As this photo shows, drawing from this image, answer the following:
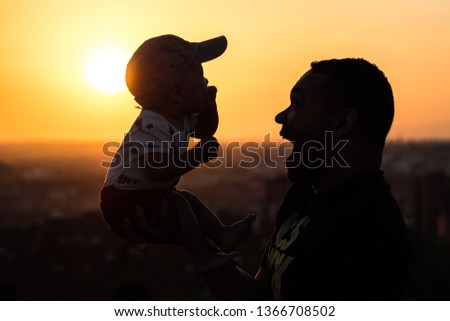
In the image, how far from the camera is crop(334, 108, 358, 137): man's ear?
4.99m

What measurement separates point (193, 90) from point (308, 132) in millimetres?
779

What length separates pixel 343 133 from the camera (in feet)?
16.4

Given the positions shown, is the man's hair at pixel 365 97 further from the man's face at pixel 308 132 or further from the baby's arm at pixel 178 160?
the baby's arm at pixel 178 160

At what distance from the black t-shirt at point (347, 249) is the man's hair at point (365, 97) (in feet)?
0.87

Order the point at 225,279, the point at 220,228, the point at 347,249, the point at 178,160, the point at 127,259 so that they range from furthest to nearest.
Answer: the point at 127,259, the point at 220,228, the point at 225,279, the point at 178,160, the point at 347,249

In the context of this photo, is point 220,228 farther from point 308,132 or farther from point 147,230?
point 308,132

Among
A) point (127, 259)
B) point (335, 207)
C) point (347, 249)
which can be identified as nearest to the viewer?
point (347, 249)

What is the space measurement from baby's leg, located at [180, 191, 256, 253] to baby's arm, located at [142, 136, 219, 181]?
320mm

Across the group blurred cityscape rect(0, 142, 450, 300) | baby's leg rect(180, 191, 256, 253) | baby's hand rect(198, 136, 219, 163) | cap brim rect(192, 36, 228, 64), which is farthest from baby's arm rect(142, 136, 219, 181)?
blurred cityscape rect(0, 142, 450, 300)

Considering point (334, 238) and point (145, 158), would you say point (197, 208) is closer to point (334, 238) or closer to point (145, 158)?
point (145, 158)

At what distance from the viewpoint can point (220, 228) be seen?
546cm

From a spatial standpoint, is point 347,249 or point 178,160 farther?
point 178,160

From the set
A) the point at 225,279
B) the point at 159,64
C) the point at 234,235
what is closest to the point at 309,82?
the point at 159,64

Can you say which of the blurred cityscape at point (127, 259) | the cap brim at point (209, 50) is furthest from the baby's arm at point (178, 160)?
the blurred cityscape at point (127, 259)
